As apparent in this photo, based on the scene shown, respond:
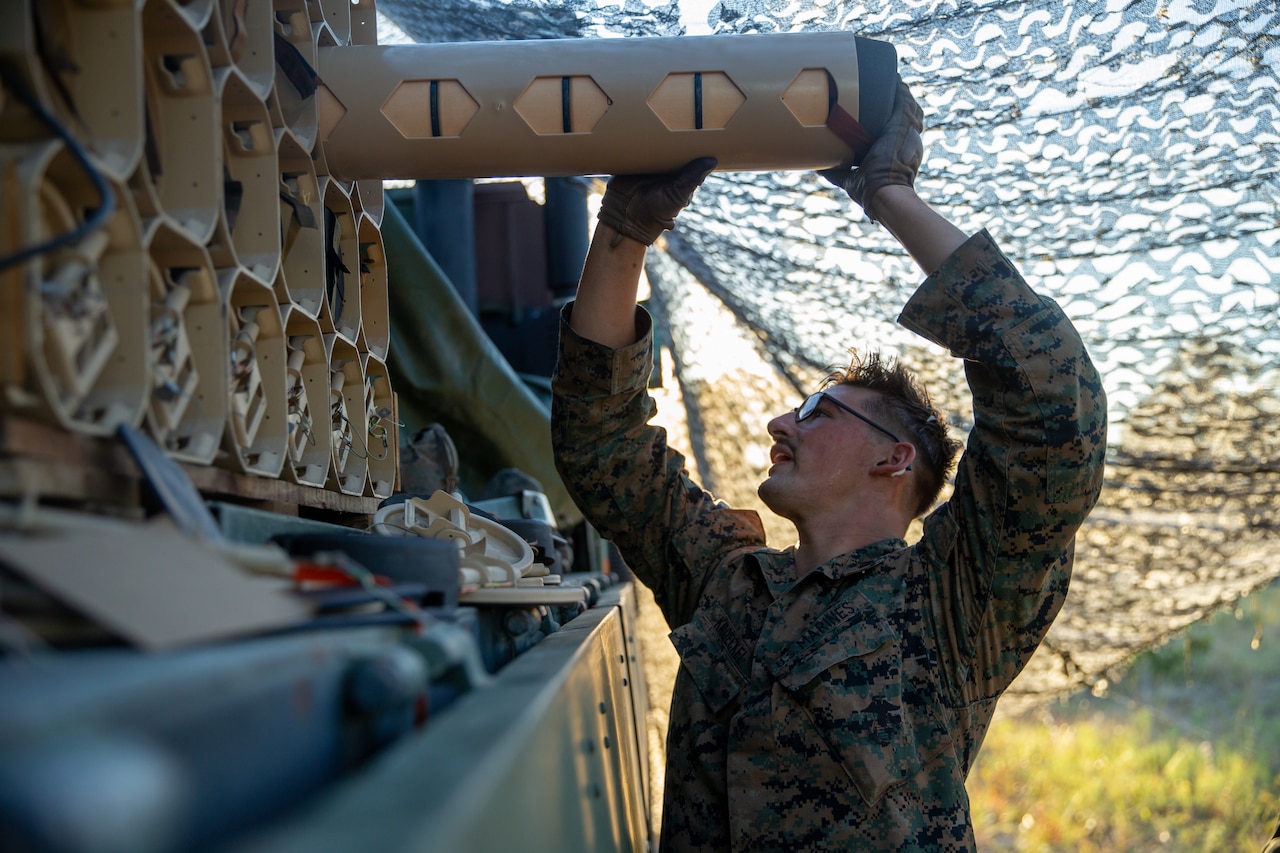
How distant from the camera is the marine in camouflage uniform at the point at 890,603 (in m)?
1.53

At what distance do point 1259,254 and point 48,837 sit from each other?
2.52 metres

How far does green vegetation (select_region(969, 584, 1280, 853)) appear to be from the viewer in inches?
298

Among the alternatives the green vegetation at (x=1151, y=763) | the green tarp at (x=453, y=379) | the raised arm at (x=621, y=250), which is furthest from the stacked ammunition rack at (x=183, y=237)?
the green vegetation at (x=1151, y=763)

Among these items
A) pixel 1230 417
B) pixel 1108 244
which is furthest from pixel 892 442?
pixel 1230 417

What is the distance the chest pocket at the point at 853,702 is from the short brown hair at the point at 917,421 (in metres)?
0.45

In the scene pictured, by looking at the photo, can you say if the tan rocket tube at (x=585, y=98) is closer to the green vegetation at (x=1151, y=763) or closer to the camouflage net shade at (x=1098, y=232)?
the camouflage net shade at (x=1098, y=232)

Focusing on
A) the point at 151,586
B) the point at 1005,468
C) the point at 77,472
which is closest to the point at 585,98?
the point at 1005,468

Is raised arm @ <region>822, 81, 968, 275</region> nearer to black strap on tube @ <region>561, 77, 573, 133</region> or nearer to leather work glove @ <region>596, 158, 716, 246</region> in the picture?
leather work glove @ <region>596, 158, 716, 246</region>

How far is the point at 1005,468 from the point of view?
156cm

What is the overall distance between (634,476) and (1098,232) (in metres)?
1.22

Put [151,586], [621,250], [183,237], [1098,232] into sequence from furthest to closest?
[1098,232], [621,250], [183,237], [151,586]

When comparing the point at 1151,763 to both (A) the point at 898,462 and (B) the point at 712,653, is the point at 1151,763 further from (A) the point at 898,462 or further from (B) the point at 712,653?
(B) the point at 712,653

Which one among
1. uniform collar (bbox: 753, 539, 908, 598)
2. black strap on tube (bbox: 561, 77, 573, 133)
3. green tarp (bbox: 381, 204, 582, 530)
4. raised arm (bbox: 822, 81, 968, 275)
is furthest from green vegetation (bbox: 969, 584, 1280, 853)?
black strap on tube (bbox: 561, 77, 573, 133)

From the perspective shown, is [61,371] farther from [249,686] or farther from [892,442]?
[892,442]
